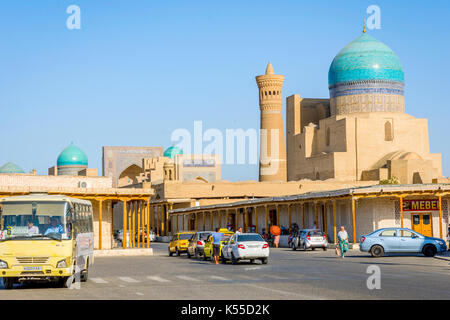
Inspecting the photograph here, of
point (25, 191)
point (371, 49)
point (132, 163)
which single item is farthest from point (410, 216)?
point (132, 163)

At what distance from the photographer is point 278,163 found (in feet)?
255

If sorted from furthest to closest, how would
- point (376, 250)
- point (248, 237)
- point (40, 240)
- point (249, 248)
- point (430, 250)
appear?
point (376, 250), point (430, 250), point (248, 237), point (249, 248), point (40, 240)

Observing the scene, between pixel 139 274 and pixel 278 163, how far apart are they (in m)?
58.4

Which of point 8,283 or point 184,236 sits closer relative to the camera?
point 8,283

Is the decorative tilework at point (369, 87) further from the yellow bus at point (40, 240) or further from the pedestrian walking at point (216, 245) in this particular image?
the yellow bus at point (40, 240)

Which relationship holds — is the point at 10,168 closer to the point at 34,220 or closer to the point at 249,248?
the point at 249,248

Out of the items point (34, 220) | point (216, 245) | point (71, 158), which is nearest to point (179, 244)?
point (216, 245)

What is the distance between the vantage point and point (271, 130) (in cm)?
7675

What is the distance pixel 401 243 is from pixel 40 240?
16173mm

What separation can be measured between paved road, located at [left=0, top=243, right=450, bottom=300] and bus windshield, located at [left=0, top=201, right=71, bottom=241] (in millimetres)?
1183

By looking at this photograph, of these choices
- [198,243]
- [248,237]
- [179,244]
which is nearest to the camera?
[248,237]

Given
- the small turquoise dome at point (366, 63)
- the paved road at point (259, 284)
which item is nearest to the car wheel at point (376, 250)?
the paved road at point (259, 284)

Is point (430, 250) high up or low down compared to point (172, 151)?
down
